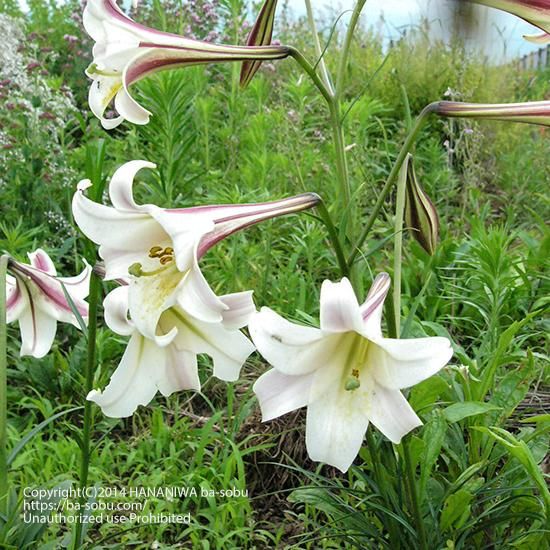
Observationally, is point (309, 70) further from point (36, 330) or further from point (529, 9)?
point (36, 330)

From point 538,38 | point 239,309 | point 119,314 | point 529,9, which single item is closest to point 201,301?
point 239,309

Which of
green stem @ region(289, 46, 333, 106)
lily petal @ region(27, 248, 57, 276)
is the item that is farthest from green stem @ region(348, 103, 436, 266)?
lily petal @ region(27, 248, 57, 276)

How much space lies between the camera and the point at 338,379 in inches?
42.0

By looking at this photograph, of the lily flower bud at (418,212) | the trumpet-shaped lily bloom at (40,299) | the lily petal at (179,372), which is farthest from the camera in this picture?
the trumpet-shaped lily bloom at (40,299)

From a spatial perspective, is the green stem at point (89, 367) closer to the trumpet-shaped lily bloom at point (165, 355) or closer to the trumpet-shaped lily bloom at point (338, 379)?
the trumpet-shaped lily bloom at point (165, 355)

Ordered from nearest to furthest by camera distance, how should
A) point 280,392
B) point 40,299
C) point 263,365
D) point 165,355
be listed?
point 280,392
point 165,355
point 40,299
point 263,365

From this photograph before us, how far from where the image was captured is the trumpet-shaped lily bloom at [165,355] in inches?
42.6

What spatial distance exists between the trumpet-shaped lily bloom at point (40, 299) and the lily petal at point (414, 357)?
72cm

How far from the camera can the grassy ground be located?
1517 millimetres

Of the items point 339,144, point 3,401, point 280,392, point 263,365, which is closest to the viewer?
point 280,392

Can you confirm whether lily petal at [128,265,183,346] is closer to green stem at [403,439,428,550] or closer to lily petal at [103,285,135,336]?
lily petal at [103,285,135,336]

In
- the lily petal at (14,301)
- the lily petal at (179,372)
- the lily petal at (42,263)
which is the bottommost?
the lily petal at (14,301)

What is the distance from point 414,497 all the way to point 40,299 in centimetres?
83

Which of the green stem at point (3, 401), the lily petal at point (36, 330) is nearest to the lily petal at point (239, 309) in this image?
the green stem at point (3, 401)
